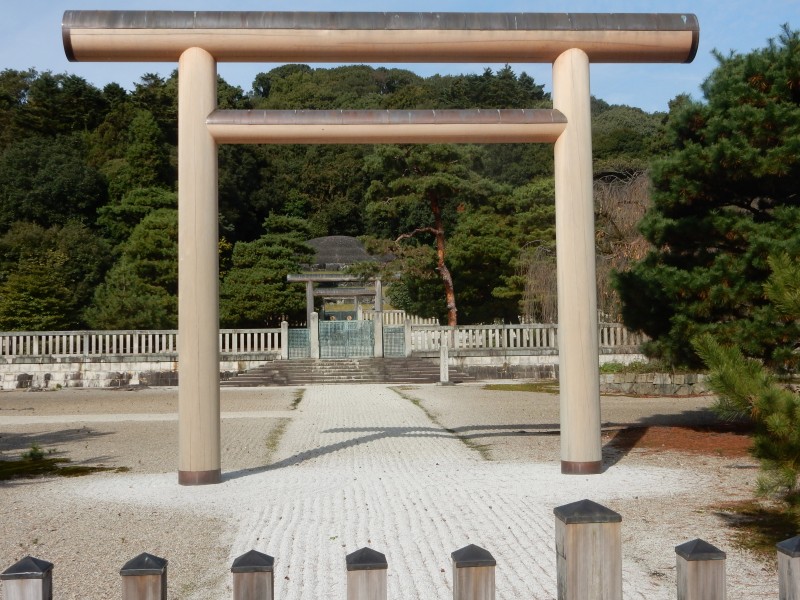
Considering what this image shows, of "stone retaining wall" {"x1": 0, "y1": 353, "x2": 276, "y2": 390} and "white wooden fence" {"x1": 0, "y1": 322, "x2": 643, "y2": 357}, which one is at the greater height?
"white wooden fence" {"x1": 0, "y1": 322, "x2": 643, "y2": 357}

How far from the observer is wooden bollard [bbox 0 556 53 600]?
1.98 metres

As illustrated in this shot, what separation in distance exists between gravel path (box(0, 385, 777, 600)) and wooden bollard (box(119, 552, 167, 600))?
225cm

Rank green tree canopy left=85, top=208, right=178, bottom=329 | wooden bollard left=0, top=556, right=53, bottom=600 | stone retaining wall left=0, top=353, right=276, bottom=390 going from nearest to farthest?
wooden bollard left=0, top=556, right=53, bottom=600, stone retaining wall left=0, top=353, right=276, bottom=390, green tree canopy left=85, top=208, right=178, bottom=329

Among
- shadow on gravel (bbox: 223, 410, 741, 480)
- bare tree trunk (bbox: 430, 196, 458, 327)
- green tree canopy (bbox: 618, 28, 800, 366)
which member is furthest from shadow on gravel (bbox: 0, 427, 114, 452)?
bare tree trunk (bbox: 430, 196, 458, 327)

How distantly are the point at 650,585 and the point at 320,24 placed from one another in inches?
221

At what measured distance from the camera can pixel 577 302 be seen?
7.76m

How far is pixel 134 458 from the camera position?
9.66 metres

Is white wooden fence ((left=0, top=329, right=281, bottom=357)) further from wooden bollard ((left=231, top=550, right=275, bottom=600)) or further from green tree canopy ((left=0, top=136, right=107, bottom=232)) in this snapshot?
wooden bollard ((left=231, top=550, right=275, bottom=600))

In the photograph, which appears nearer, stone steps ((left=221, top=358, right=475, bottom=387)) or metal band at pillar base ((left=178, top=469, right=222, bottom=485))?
metal band at pillar base ((left=178, top=469, right=222, bottom=485))

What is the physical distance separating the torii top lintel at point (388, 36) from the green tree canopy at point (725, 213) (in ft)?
7.29

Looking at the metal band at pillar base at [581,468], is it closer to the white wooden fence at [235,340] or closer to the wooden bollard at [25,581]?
the wooden bollard at [25,581]

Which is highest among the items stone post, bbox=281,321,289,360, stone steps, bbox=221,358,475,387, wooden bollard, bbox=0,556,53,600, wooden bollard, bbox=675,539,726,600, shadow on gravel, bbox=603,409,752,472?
stone post, bbox=281,321,289,360

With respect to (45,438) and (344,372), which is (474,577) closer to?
(45,438)

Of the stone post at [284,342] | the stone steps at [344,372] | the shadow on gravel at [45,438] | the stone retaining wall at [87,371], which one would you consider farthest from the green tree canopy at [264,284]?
the shadow on gravel at [45,438]
